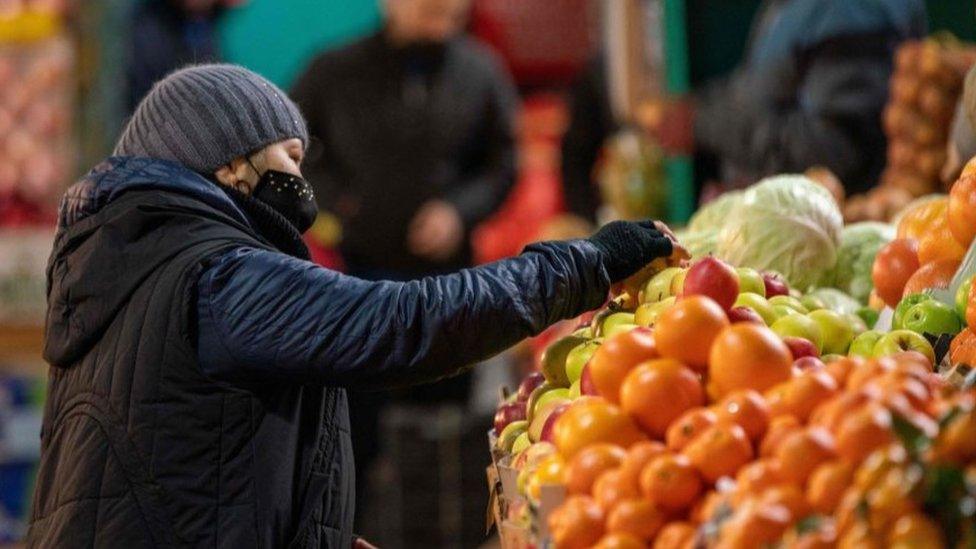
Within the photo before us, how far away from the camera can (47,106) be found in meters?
7.22

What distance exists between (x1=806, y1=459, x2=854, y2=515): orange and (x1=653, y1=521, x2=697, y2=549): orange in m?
0.17

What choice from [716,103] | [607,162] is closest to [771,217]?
[716,103]

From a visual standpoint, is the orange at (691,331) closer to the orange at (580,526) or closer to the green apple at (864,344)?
the orange at (580,526)

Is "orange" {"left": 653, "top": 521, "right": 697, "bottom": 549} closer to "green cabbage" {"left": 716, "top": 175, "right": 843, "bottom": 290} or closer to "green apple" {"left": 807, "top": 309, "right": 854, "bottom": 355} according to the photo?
"green apple" {"left": 807, "top": 309, "right": 854, "bottom": 355}

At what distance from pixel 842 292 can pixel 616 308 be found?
883 millimetres

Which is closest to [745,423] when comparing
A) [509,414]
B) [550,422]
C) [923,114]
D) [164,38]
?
[550,422]

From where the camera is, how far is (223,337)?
254 cm

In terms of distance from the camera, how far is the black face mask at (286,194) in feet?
9.21

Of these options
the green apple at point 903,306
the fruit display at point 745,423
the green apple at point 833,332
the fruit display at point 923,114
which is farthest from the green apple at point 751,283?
the fruit display at point 923,114

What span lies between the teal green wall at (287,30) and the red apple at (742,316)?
5.41 m

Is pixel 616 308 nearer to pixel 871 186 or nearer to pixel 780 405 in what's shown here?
pixel 780 405

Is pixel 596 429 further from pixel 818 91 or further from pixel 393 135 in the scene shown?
pixel 393 135

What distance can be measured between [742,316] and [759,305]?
25 centimetres

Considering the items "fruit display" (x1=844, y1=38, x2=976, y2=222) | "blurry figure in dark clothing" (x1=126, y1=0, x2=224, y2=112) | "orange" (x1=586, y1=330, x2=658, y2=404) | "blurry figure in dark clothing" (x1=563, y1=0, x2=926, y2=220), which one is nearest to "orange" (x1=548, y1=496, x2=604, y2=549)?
"orange" (x1=586, y1=330, x2=658, y2=404)
